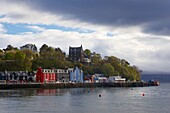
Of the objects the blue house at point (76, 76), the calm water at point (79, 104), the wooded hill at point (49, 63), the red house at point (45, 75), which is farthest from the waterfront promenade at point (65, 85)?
the calm water at point (79, 104)

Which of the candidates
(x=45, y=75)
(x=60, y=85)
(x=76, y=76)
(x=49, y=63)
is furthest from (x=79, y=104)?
(x=49, y=63)

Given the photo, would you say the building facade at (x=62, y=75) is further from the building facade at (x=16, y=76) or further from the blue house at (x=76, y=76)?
the building facade at (x=16, y=76)

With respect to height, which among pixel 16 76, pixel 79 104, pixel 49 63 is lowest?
pixel 79 104

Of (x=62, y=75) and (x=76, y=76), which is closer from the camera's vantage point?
(x=62, y=75)

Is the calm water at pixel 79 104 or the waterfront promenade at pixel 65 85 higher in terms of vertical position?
the waterfront promenade at pixel 65 85

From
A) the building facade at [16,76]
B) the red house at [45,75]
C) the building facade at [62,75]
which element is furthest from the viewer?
the building facade at [62,75]

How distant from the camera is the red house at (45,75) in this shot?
14325 cm

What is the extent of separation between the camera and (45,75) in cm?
14675

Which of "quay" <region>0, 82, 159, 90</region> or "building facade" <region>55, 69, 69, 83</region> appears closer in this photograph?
"quay" <region>0, 82, 159, 90</region>

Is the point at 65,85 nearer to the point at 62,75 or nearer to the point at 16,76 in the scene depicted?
the point at 62,75

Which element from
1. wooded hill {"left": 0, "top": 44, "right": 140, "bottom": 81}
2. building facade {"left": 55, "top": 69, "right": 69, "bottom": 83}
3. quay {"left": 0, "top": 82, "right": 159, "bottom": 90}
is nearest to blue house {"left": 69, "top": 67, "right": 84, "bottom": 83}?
building facade {"left": 55, "top": 69, "right": 69, "bottom": 83}

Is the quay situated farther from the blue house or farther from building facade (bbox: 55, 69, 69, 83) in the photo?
building facade (bbox: 55, 69, 69, 83)

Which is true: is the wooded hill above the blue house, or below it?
above

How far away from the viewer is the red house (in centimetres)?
14325
